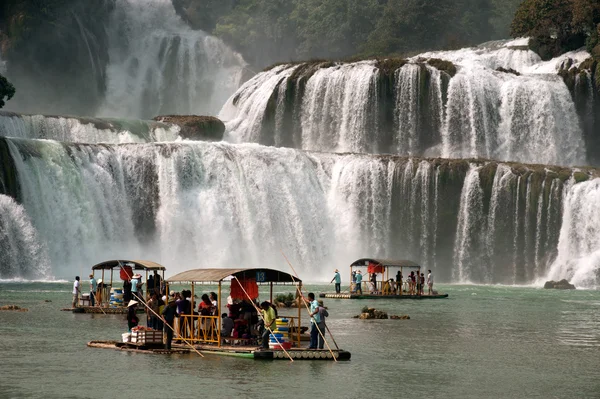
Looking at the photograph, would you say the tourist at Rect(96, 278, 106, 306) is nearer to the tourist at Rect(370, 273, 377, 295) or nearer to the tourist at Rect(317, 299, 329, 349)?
the tourist at Rect(317, 299, 329, 349)

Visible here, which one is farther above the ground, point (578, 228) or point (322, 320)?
point (578, 228)

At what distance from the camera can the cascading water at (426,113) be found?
91500mm

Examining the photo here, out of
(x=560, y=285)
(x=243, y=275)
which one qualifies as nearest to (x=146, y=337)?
(x=243, y=275)

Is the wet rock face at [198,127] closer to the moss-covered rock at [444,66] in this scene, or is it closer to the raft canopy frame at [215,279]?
the moss-covered rock at [444,66]

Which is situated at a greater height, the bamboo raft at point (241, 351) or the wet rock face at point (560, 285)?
the wet rock face at point (560, 285)

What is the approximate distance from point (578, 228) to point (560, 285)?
6.15 meters

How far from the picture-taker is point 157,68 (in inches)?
5059

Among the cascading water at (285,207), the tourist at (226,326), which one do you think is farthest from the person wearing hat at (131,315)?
the cascading water at (285,207)

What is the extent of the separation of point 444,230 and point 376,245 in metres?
4.79

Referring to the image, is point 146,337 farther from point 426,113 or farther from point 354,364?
point 426,113

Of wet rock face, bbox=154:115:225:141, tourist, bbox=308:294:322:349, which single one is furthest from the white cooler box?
wet rock face, bbox=154:115:225:141

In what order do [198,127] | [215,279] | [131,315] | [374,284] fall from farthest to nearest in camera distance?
[198,127]
[374,284]
[131,315]
[215,279]

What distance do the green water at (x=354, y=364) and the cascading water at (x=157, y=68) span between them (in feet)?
265

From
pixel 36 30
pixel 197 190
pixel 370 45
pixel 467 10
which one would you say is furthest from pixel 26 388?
pixel 467 10
